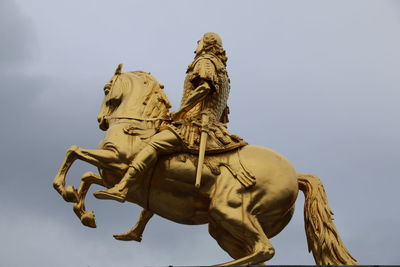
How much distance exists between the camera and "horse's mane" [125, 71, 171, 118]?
10445 mm

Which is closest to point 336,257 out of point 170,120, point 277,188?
point 277,188

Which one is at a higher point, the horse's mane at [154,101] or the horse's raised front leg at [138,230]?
the horse's mane at [154,101]

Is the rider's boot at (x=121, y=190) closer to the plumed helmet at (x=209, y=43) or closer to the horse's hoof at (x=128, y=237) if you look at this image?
the horse's hoof at (x=128, y=237)

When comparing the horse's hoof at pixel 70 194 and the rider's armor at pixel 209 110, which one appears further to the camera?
the rider's armor at pixel 209 110

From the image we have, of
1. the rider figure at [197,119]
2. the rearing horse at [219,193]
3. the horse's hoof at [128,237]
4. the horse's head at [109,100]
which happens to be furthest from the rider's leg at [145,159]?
the horse's hoof at [128,237]

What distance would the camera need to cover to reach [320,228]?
1014cm

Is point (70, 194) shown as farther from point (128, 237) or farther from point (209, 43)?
point (209, 43)

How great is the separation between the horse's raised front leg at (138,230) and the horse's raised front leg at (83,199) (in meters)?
0.72

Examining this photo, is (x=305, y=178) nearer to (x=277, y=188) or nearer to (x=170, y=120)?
(x=277, y=188)

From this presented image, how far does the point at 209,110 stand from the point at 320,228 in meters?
2.00

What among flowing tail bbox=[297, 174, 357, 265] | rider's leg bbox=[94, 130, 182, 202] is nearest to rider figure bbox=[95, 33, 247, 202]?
rider's leg bbox=[94, 130, 182, 202]

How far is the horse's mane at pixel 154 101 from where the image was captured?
10.4m

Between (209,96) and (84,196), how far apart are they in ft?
6.54

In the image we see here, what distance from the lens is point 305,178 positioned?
419 inches
